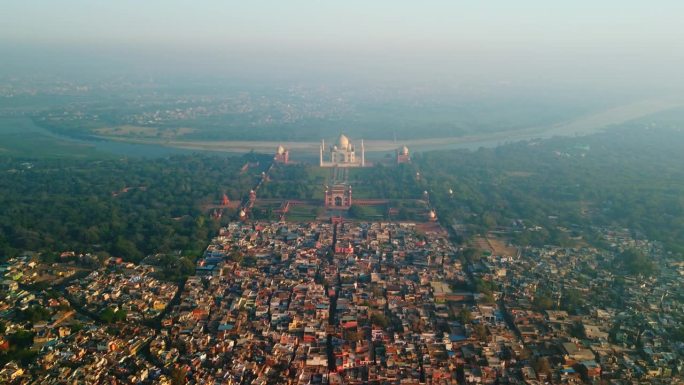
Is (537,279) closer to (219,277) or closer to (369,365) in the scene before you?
(369,365)

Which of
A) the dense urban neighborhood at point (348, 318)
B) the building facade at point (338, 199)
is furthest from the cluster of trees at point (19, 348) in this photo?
the building facade at point (338, 199)

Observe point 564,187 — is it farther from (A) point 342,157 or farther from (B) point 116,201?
(B) point 116,201

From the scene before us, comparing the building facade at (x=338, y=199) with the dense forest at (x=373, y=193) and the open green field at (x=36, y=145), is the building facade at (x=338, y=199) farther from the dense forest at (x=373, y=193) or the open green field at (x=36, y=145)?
the open green field at (x=36, y=145)

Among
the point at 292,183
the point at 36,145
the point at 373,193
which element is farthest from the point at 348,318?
the point at 36,145

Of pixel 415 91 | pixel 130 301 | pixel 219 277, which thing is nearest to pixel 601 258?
pixel 219 277

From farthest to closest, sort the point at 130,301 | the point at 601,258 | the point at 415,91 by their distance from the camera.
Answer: the point at 415,91
the point at 601,258
the point at 130,301
